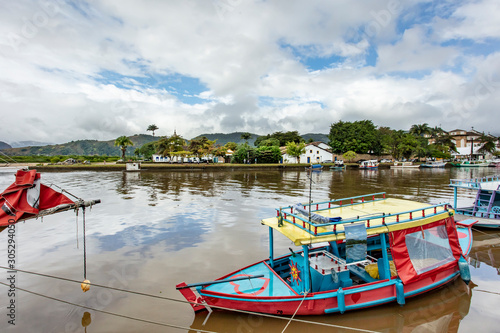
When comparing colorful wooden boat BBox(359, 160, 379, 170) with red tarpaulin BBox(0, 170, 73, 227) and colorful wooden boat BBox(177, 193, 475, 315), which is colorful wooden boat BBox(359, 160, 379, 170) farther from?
red tarpaulin BBox(0, 170, 73, 227)

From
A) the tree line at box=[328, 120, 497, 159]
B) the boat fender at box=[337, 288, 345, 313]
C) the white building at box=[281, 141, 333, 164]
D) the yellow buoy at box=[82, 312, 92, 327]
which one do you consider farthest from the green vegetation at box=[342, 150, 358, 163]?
the yellow buoy at box=[82, 312, 92, 327]

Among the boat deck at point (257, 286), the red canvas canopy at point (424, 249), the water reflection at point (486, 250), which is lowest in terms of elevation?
the water reflection at point (486, 250)

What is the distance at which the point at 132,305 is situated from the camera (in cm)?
785

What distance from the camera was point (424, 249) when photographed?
7746 mm

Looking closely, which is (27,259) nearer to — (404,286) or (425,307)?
(404,286)

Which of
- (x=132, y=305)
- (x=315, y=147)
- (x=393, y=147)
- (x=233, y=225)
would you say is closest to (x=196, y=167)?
(x=315, y=147)

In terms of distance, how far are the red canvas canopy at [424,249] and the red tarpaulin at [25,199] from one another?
894 cm

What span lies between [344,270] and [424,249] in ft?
8.71

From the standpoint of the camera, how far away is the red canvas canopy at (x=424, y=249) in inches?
287

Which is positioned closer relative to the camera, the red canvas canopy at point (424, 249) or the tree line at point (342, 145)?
the red canvas canopy at point (424, 249)

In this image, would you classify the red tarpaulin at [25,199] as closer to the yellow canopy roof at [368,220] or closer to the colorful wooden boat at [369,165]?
the yellow canopy roof at [368,220]

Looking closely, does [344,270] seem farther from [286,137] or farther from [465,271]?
[286,137]

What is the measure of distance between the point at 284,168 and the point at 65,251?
187 feet

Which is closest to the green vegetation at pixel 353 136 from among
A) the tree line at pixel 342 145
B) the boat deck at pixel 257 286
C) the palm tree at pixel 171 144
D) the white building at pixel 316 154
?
the tree line at pixel 342 145
